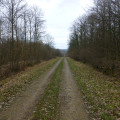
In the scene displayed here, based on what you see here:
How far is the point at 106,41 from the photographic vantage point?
56.3ft

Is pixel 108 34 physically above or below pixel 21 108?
above

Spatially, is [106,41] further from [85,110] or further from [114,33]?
[85,110]

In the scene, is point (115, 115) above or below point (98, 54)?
below

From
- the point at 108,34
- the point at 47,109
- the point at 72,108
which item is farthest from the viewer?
the point at 108,34

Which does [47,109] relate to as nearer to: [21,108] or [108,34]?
[21,108]

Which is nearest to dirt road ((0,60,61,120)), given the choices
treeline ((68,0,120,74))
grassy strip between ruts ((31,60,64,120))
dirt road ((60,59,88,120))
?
grassy strip between ruts ((31,60,64,120))

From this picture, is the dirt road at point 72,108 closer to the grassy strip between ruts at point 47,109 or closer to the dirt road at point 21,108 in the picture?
the grassy strip between ruts at point 47,109

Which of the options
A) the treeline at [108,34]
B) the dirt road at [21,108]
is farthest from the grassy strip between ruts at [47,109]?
the treeline at [108,34]

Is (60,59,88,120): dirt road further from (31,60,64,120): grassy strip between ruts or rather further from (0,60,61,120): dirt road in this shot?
(0,60,61,120): dirt road

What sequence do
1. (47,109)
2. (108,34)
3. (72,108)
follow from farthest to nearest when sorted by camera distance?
(108,34) → (72,108) → (47,109)

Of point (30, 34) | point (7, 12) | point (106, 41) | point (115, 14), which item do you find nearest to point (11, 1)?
point (7, 12)

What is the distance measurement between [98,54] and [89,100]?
13571mm

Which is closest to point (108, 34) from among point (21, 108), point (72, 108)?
point (72, 108)

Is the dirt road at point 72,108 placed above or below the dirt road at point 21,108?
below
